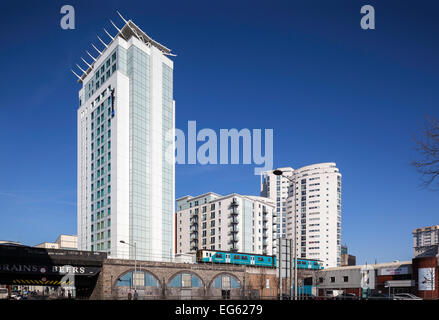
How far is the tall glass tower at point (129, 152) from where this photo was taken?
8550 centimetres

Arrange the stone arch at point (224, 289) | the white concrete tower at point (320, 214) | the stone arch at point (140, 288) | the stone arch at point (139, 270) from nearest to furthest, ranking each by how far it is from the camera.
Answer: the stone arch at point (140, 288), the stone arch at point (139, 270), the stone arch at point (224, 289), the white concrete tower at point (320, 214)

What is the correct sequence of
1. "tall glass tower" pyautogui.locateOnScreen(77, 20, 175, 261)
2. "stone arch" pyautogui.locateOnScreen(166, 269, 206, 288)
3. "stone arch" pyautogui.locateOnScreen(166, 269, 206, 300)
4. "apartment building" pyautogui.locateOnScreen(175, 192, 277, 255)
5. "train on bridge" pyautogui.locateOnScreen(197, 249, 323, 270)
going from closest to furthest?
1. "stone arch" pyautogui.locateOnScreen(166, 269, 206, 300)
2. "stone arch" pyautogui.locateOnScreen(166, 269, 206, 288)
3. "train on bridge" pyautogui.locateOnScreen(197, 249, 323, 270)
4. "tall glass tower" pyautogui.locateOnScreen(77, 20, 175, 261)
5. "apartment building" pyautogui.locateOnScreen(175, 192, 277, 255)

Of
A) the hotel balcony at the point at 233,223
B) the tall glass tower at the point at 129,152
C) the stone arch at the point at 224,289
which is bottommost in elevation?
the stone arch at the point at 224,289

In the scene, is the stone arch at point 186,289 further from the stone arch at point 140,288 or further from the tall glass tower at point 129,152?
the tall glass tower at point 129,152

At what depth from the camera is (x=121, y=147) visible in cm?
8706

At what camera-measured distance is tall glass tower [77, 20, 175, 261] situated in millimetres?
85500

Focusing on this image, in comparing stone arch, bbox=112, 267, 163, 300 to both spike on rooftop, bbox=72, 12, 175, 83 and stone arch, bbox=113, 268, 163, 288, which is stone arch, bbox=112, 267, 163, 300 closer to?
stone arch, bbox=113, 268, 163, 288

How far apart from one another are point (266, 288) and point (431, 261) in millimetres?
33433

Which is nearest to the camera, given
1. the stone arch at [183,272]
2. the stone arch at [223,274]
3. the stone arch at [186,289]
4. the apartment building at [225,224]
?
the stone arch at [186,289]

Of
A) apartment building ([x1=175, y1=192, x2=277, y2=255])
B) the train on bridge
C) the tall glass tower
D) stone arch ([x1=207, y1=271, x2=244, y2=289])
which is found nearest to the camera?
stone arch ([x1=207, y1=271, x2=244, y2=289])

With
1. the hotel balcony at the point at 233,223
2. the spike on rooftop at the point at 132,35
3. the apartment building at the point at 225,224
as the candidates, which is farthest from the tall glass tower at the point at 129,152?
the apartment building at the point at 225,224

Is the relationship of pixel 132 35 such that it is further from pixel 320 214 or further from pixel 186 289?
pixel 320 214

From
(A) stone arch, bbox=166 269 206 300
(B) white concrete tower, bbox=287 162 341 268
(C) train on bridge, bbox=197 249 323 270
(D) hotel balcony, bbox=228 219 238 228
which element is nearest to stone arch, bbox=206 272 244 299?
(A) stone arch, bbox=166 269 206 300
